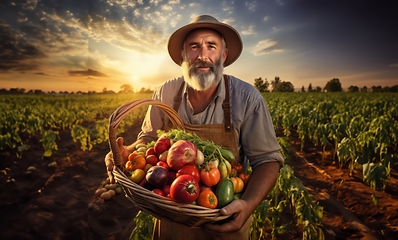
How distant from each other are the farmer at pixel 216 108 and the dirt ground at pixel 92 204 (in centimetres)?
238

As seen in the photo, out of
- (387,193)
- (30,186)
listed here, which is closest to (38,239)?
(30,186)

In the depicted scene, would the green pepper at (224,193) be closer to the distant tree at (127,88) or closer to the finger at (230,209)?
the finger at (230,209)

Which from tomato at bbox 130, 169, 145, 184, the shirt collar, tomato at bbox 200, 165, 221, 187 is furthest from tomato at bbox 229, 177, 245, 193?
the shirt collar

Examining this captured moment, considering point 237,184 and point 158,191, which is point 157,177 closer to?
point 158,191

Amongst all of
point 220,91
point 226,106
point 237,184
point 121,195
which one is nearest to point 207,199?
point 237,184

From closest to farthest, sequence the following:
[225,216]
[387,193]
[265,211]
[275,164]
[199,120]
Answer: [225,216], [275,164], [199,120], [265,211], [387,193]

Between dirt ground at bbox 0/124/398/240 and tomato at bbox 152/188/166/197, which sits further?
dirt ground at bbox 0/124/398/240

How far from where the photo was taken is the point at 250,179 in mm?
2064

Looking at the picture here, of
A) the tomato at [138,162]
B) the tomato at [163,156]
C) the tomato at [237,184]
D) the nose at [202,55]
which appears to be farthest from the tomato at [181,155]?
the nose at [202,55]

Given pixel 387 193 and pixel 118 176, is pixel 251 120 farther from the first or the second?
pixel 387 193

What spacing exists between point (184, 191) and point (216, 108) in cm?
104

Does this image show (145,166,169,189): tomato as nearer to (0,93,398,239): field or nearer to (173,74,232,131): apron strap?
(173,74,232,131): apron strap

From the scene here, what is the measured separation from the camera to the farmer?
2180mm

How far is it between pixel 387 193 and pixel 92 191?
20.8 ft
